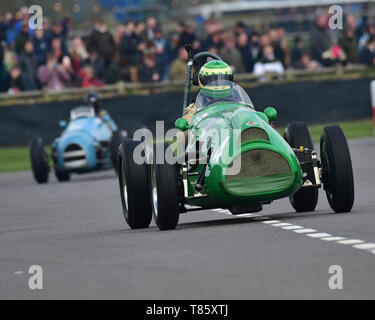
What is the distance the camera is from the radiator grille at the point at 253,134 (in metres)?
11.8

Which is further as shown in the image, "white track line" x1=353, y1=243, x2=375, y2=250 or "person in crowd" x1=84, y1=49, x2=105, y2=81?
"person in crowd" x1=84, y1=49, x2=105, y2=81

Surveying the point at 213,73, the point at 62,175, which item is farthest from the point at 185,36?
the point at 213,73

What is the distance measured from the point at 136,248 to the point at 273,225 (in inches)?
64.8

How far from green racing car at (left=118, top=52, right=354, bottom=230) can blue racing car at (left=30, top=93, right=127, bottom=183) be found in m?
9.58

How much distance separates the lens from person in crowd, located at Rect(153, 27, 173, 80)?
31641mm

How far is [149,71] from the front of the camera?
102 feet

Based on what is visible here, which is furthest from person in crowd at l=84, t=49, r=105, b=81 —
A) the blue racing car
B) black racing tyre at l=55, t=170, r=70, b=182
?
black racing tyre at l=55, t=170, r=70, b=182

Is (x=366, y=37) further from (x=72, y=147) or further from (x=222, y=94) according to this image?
(x=222, y=94)

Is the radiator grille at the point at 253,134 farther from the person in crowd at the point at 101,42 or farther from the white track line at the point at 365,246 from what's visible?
the person in crowd at the point at 101,42

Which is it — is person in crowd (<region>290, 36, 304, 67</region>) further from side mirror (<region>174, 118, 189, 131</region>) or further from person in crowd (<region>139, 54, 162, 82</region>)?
side mirror (<region>174, 118, 189, 131</region>)

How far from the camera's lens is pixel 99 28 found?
3070 cm

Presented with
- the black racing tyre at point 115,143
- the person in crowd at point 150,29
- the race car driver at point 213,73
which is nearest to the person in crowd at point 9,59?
the person in crowd at point 150,29

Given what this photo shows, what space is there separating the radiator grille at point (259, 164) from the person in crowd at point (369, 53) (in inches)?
858
